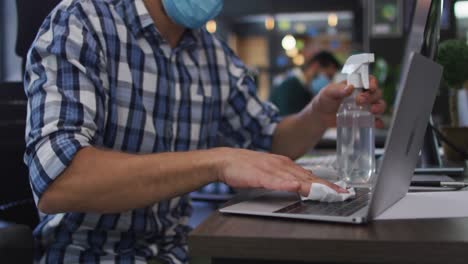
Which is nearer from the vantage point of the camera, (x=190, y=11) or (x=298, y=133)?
(x=190, y=11)

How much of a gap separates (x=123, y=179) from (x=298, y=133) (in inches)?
28.4

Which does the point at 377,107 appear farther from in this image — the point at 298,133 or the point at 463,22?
the point at 463,22

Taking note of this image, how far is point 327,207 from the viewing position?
750 mm

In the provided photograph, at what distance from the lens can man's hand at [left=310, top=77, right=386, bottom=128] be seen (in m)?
1.16

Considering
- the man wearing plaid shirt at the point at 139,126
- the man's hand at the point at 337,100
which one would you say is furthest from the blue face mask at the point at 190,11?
the man's hand at the point at 337,100

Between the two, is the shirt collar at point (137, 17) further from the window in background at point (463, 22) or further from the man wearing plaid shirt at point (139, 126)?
the window in background at point (463, 22)

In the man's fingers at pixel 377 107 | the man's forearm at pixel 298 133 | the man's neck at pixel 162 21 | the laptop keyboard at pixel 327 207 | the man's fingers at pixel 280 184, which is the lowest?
the man's forearm at pixel 298 133

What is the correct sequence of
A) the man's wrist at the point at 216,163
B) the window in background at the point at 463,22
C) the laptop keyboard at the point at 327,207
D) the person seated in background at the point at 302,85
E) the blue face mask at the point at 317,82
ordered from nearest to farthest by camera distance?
the laptop keyboard at the point at 327,207 → the man's wrist at the point at 216,163 → the window in background at the point at 463,22 → the person seated in background at the point at 302,85 → the blue face mask at the point at 317,82

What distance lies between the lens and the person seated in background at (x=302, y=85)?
4.93 m

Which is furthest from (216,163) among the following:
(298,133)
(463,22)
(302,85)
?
(302,85)

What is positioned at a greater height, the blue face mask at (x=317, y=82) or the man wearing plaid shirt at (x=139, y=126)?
the man wearing plaid shirt at (x=139, y=126)

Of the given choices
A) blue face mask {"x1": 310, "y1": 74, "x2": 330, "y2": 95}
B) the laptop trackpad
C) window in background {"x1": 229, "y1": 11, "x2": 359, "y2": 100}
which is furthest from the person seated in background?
window in background {"x1": 229, "y1": 11, "x2": 359, "y2": 100}

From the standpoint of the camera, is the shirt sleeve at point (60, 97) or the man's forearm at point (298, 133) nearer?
the shirt sleeve at point (60, 97)

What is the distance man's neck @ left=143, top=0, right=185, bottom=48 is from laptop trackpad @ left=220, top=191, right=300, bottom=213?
1.90 ft
